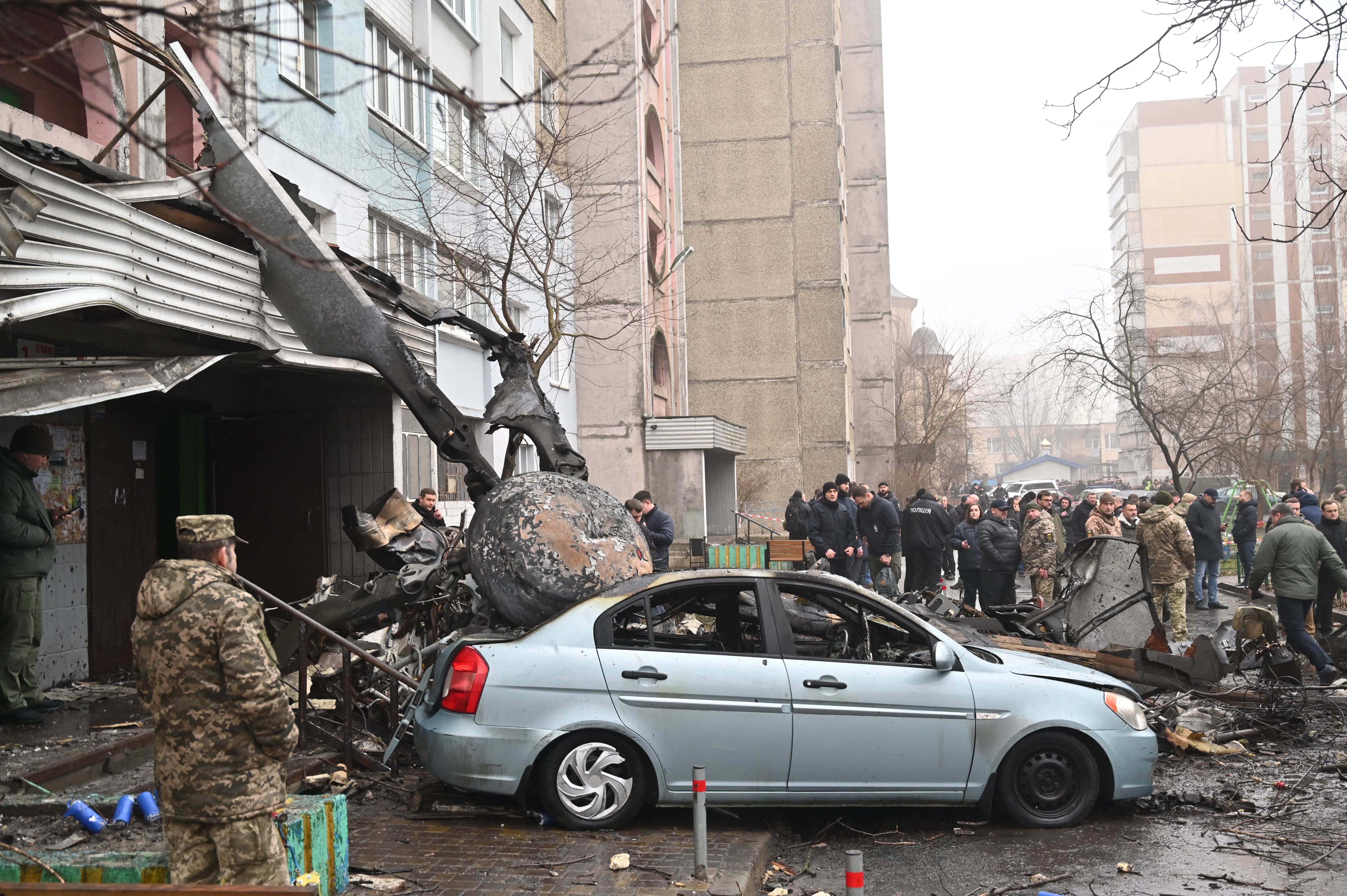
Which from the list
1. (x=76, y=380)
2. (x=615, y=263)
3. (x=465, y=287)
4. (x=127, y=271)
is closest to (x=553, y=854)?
(x=76, y=380)

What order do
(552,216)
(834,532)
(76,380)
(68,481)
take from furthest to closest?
1. (552,216)
2. (834,532)
3. (68,481)
4. (76,380)

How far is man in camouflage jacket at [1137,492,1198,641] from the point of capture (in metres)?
12.6

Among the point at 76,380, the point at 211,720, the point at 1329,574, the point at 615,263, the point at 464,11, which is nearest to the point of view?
the point at 211,720

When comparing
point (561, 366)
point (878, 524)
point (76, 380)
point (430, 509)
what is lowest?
point (878, 524)

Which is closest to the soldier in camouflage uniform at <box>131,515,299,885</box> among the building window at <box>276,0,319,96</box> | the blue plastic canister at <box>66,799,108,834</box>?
the blue plastic canister at <box>66,799,108,834</box>

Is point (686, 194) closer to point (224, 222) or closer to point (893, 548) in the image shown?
point (893, 548)

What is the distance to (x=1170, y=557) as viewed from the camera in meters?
12.7

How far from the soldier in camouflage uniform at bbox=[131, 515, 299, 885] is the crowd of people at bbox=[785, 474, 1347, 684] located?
8.33 metres

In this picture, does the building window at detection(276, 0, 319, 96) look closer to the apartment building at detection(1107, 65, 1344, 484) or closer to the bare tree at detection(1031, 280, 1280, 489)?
the bare tree at detection(1031, 280, 1280, 489)

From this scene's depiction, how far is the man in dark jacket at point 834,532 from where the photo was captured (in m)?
15.9

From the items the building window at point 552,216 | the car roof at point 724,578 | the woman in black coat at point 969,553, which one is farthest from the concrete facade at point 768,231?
the car roof at point 724,578

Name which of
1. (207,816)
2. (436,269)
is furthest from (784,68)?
(207,816)

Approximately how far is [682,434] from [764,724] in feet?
72.9

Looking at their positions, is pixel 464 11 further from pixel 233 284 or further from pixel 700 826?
pixel 700 826
